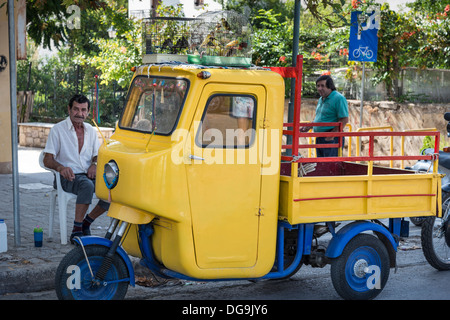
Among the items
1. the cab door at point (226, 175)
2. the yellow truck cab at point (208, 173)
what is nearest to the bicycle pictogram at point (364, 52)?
the yellow truck cab at point (208, 173)

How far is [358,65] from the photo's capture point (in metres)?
14.6

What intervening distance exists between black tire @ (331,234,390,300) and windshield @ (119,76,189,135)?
177 centimetres

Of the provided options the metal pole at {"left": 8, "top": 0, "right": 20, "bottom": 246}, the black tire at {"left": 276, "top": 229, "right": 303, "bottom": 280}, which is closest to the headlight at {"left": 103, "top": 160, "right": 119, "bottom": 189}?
the black tire at {"left": 276, "top": 229, "right": 303, "bottom": 280}

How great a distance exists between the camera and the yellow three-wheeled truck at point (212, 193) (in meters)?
4.71

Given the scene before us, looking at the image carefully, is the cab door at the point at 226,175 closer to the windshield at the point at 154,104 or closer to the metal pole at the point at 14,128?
the windshield at the point at 154,104

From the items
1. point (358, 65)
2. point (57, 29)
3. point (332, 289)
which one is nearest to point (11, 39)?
point (332, 289)

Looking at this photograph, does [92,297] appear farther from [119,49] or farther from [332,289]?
[119,49]

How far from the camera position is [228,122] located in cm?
487

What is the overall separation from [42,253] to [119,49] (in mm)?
10434

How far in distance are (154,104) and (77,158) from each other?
193cm

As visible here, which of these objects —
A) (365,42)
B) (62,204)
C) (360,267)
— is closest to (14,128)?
(62,204)

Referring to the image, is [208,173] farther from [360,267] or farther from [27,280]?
[27,280]

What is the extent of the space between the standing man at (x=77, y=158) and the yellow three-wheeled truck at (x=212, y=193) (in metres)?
1.29

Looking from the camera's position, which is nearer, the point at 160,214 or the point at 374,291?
the point at 160,214
